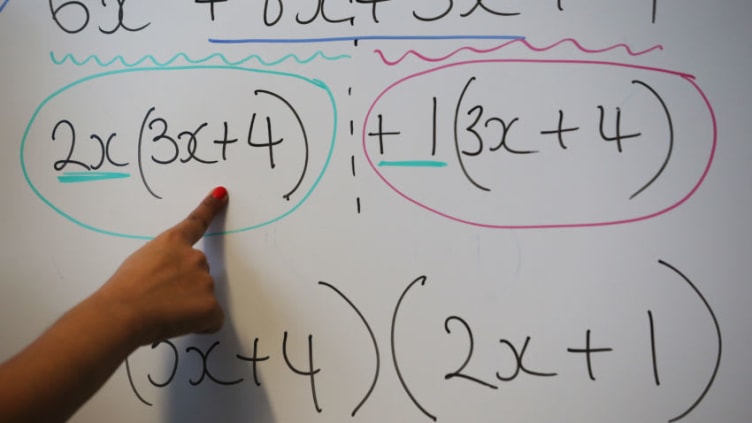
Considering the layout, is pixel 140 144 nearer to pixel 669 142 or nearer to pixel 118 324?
pixel 118 324

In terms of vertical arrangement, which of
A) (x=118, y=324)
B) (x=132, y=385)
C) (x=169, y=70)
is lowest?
(x=132, y=385)

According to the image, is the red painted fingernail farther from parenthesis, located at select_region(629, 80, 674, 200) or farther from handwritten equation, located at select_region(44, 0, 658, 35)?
parenthesis, located at select_region(629, 80, 674, 200)

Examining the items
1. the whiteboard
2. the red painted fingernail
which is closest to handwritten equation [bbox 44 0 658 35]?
the whiteboard

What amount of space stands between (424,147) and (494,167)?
9 centimetres

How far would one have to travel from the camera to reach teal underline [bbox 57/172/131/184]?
595 mm

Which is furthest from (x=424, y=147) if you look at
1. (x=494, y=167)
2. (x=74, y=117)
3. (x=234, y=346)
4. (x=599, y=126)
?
(x=74, y=117)

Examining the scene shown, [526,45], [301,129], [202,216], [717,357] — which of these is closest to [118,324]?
[202,216]

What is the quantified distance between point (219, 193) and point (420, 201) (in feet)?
0.80

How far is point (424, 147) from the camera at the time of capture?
0.58 meters

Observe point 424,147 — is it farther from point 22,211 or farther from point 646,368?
point 22,211

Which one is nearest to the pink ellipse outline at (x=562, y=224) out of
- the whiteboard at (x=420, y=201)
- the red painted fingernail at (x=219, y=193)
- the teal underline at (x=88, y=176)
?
the whiteboard at (x=420, y=201)

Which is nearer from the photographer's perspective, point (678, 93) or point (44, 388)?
point (44, 388)

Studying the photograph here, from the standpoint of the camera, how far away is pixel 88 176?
60 cm

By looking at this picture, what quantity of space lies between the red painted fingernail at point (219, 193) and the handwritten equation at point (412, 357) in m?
0.16
